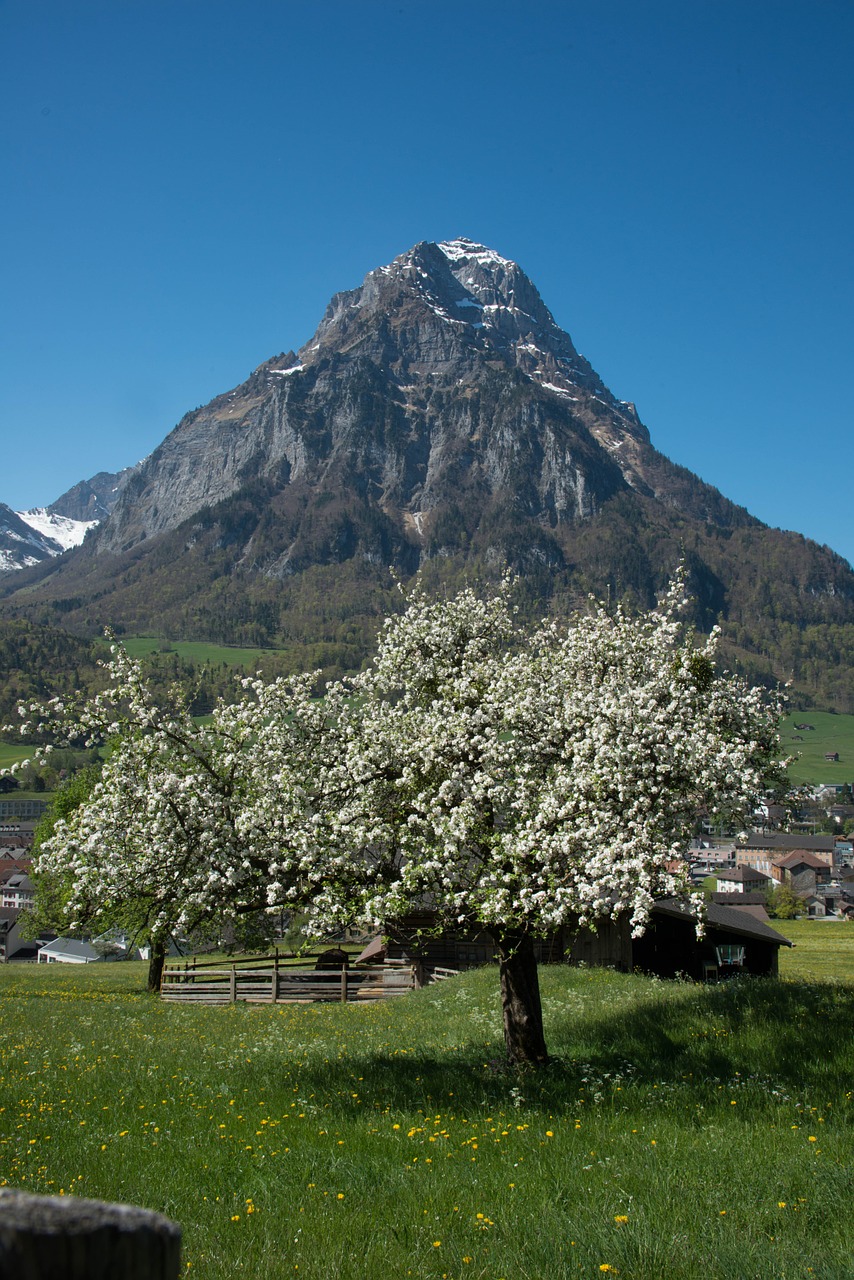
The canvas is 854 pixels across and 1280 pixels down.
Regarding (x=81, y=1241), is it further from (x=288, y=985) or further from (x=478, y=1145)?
(x=288, y=985)

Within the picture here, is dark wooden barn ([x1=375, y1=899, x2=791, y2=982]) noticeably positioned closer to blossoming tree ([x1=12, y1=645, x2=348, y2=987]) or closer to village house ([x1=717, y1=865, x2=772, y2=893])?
blossoming tree ([x1=12, y1=645, x2=348, y2=987])

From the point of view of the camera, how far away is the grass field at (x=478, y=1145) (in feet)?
26.0

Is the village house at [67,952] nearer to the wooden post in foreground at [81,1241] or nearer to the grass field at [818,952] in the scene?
the grass field at [818,952]

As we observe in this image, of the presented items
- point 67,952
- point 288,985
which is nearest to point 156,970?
point 288,985

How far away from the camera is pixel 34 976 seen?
56.4 metres

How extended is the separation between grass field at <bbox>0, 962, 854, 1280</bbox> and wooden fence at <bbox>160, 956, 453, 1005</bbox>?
1747 centimetres

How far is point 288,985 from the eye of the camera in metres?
39.0

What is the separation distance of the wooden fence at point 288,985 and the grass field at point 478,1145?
57.3ft

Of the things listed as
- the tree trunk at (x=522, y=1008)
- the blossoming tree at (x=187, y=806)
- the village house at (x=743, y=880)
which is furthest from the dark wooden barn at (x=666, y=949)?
the village house at (x=743, y=880)

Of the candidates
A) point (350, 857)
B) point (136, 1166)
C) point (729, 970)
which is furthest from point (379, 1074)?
point (729, 970)

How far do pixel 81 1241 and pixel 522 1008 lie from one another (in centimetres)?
1606

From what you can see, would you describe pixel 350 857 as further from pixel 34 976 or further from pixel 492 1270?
pixel 34 976

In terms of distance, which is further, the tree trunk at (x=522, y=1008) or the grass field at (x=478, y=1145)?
the tree trunk at (x=522, y=1008)

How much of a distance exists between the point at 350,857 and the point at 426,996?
858 inches
